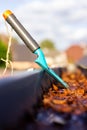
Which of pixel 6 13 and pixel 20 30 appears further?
pixel 6 13

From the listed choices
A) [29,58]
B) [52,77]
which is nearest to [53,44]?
[29,58]

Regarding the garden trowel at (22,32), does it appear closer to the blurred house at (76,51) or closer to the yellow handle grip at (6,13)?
the yellow handle grip at (6,13)

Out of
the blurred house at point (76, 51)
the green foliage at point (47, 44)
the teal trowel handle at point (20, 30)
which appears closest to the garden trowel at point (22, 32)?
the teal trowel handle at point (20, 30)

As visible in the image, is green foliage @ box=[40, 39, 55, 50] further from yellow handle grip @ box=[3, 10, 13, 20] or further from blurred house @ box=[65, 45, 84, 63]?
yellow handle grip @ box=[3, 10, 13, 20]

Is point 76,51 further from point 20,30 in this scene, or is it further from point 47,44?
point 20,30

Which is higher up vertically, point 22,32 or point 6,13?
point 6,13

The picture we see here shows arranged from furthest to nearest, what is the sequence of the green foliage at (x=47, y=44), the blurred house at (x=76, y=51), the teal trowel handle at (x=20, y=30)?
1. the green foliage at (x=47, y=44)
2. the blurred house at (x=76, y=51)
3. the teal trowel handle at (x=20, y=30)

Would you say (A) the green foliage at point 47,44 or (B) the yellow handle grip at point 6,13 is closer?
(B) the yellow handle grip at point 6,13

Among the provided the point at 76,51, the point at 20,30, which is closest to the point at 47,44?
the point at 76,51
